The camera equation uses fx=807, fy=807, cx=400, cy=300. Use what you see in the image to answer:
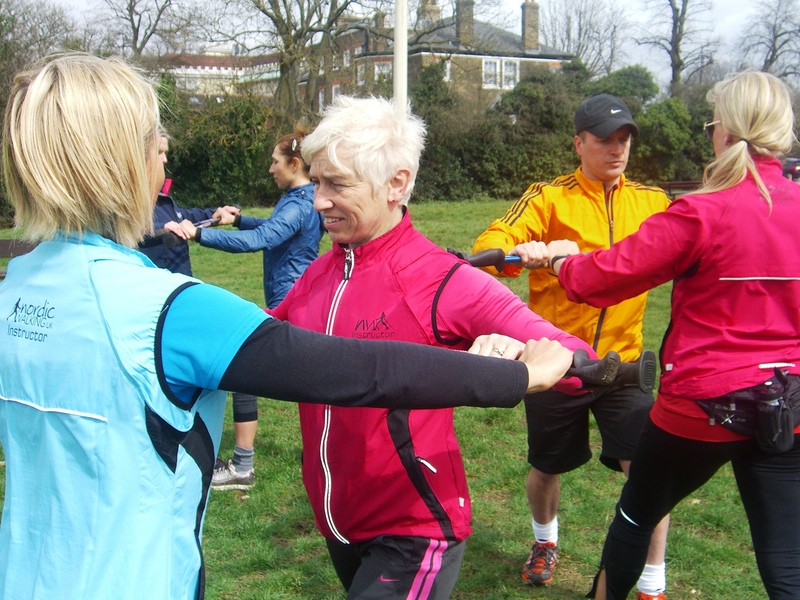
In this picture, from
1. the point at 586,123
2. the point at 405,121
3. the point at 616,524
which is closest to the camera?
the point at 405,121

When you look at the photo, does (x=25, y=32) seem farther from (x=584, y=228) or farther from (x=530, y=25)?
(x=530, y=25)

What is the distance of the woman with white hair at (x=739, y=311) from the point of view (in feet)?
8.86

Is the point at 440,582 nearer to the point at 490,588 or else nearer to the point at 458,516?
the point at 458,516

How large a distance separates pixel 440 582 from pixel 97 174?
1525mm

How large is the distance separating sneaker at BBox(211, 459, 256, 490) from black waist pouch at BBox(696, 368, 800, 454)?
133 inches

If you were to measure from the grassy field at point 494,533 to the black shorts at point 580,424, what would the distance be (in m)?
0.70

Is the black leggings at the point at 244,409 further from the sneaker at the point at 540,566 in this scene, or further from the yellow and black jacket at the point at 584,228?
the yellow and black jacket at the point at 584,228

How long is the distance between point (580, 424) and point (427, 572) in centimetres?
166

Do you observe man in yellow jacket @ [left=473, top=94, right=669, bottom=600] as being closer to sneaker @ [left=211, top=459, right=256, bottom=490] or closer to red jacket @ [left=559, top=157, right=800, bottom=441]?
red jacket @ [left=559, top=157, right=800, bottom=441]

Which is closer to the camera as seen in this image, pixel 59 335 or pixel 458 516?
pixel 59 335

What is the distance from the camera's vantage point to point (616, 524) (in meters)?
3.22

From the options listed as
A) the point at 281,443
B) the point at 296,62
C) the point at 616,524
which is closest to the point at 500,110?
the point at 296,62

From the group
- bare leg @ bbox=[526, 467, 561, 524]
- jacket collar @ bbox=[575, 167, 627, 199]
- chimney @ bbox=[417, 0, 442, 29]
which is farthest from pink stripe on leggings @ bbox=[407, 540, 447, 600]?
chimney @ bbox=[417, 0, 442, 29]

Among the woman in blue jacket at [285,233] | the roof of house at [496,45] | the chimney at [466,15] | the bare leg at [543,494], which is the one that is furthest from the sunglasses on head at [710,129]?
the roof of house at [496,45]
